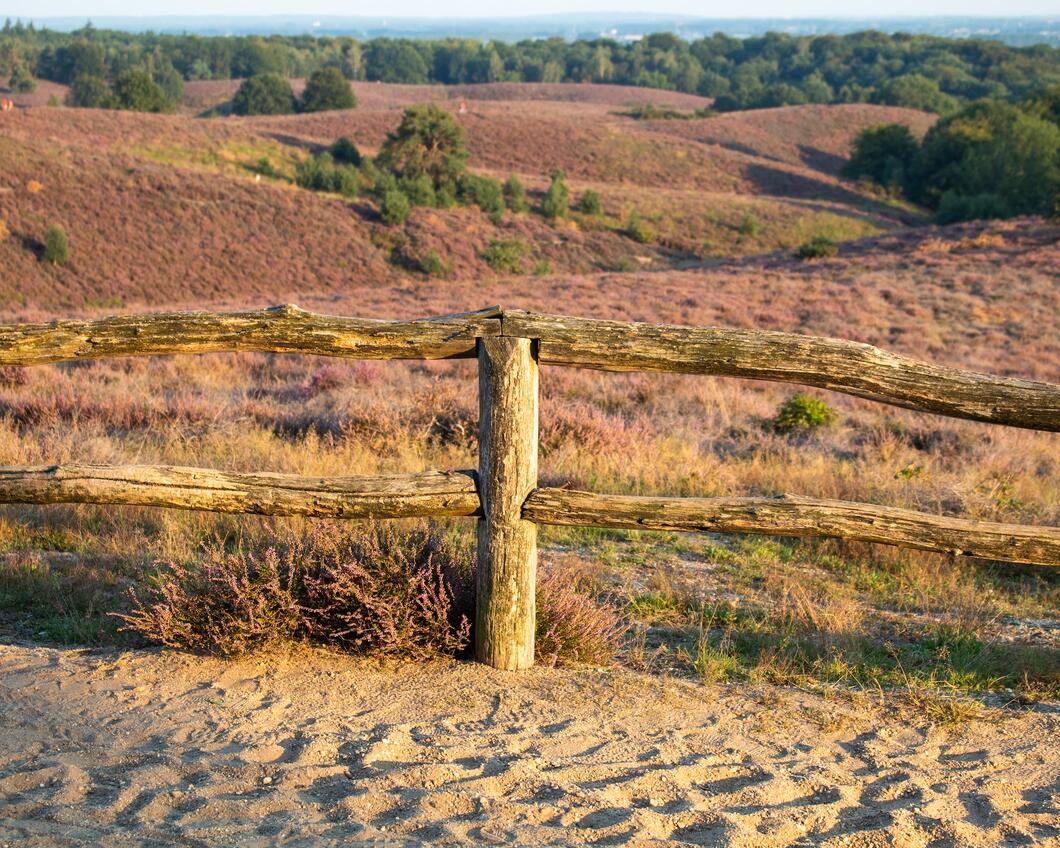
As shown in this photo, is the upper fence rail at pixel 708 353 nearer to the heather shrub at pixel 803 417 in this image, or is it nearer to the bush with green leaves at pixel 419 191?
the heather shrub at pixel 803 417

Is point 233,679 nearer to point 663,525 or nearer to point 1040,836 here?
point 663,525

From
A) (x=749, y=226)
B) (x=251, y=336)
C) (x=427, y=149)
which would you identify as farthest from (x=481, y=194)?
(x=251, y=336)

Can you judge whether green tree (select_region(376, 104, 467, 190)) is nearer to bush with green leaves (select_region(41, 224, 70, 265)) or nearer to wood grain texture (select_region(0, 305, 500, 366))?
bush with green leaves (select_region(41, 224, 70, 265))

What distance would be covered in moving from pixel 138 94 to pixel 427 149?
25522mm

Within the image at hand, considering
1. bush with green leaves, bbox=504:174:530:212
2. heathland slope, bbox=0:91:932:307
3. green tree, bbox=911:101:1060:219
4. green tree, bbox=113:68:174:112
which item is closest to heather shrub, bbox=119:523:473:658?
heathland slope, bbox=0:91:932:307

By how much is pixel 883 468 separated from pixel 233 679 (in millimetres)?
5413

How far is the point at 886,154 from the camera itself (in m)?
66.0

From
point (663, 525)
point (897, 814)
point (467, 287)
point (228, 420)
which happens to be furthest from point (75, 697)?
point (467, 287)

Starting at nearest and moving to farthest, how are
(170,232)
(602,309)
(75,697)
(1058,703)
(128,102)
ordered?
(75,697)
(1058,703)
(602,309)
(170,232)
(128,102)

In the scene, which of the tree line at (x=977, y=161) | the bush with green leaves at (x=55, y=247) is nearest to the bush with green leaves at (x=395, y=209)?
the bush with green leaves at (x=55, y=247)

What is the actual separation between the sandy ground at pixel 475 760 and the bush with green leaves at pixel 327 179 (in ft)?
152

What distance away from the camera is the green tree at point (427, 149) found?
50094 millimetres

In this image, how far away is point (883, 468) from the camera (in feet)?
24.8

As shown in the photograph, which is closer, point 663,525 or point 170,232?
point 663,525
